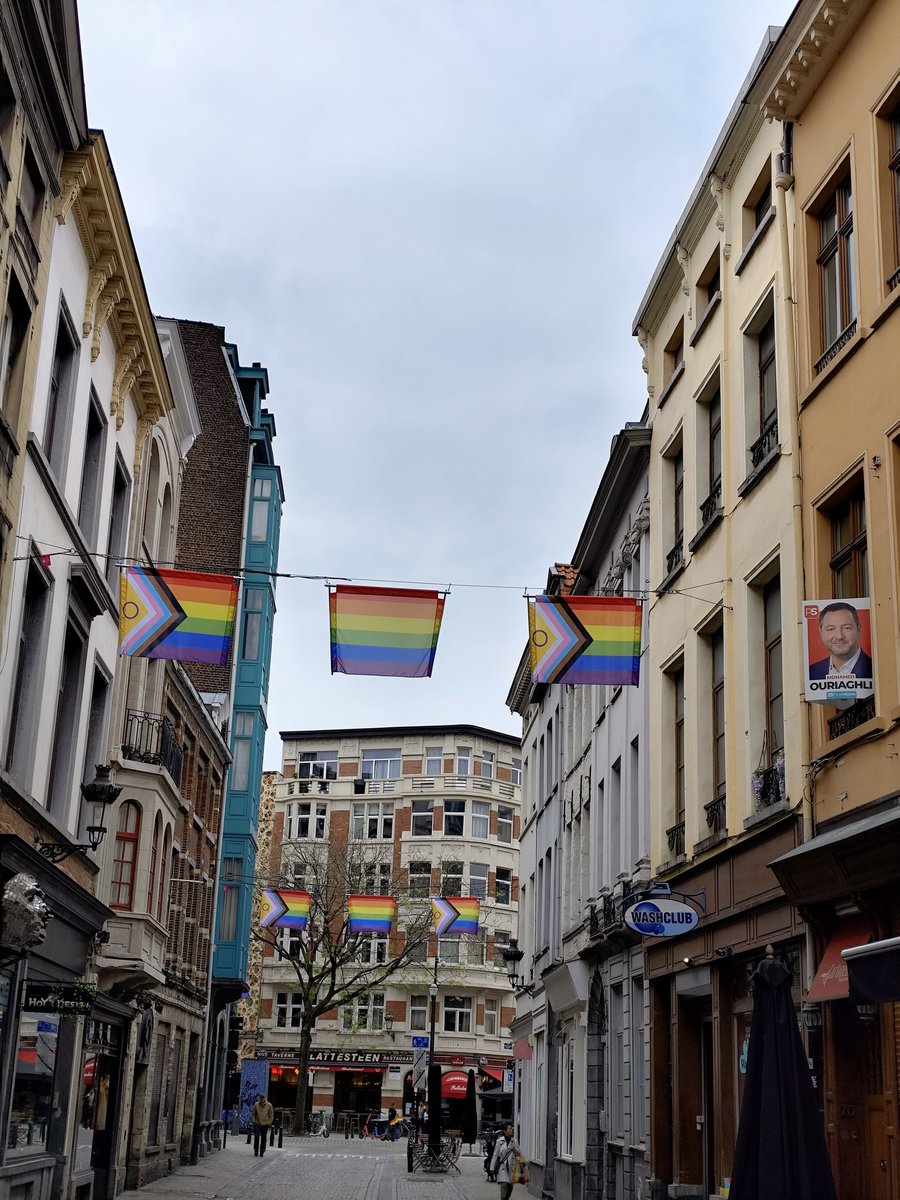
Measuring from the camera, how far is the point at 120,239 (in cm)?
1988

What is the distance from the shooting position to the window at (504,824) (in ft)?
269

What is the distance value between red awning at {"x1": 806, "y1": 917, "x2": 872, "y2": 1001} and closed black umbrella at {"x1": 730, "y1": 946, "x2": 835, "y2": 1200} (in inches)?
88.9

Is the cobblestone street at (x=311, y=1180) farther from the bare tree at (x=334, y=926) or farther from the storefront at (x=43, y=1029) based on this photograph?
the bare tree at (x=334, y=926)

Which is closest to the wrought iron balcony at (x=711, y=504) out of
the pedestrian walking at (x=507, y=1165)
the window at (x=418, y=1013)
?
the pedestrian walking at (x=507, y=1165)

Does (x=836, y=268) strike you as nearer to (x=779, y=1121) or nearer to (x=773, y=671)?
(x=773, y=671)

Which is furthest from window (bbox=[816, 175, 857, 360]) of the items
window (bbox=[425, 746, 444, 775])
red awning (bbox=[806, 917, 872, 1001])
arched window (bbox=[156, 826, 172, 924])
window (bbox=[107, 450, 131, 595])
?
window (bbox=[425, 746, 444, 775])

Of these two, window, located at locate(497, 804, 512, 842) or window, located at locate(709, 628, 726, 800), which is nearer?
window, located at locate(709, 628, 726, 800)

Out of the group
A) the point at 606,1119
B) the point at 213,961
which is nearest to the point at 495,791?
the point at 213,961

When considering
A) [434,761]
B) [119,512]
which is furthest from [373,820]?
[119,512]

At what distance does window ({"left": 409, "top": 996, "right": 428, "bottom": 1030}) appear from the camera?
251 feet

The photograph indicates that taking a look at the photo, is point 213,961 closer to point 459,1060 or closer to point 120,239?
point 120,239

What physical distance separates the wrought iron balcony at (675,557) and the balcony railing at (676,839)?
3793mm

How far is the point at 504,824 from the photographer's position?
82375 millimetres

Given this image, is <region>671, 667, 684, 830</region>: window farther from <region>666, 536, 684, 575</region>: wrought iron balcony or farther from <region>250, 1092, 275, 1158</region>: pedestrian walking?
<region>250, 1092, 275, 1158</region>: pedestrian walking
